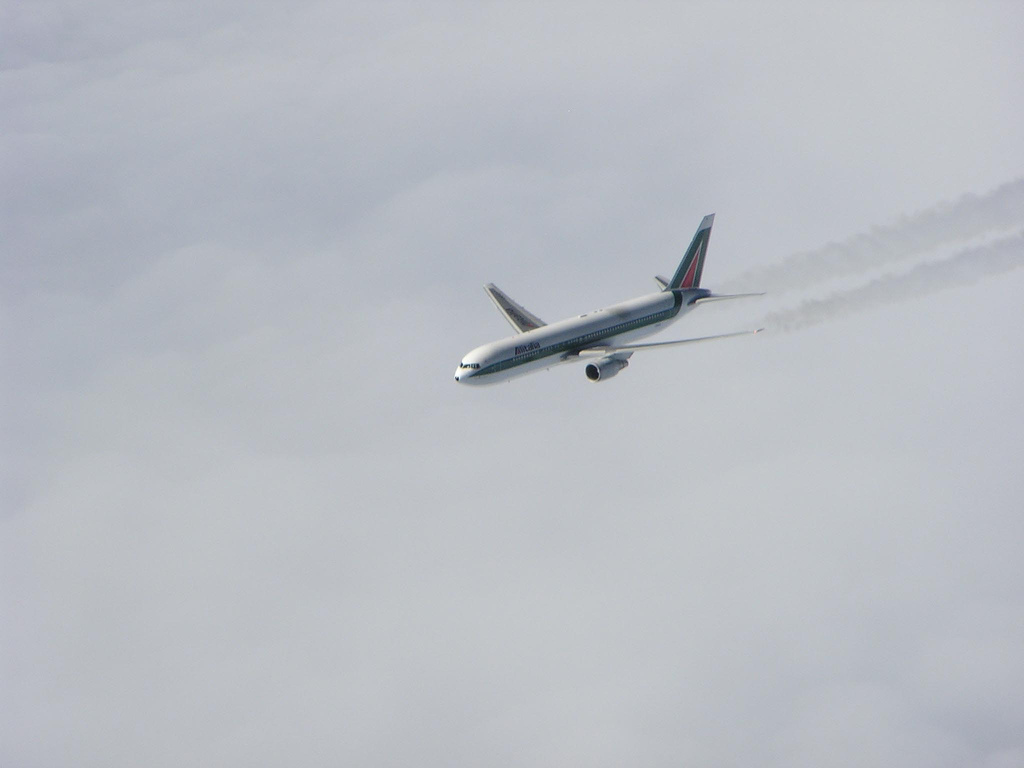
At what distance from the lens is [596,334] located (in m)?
103

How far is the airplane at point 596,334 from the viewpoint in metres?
95.8

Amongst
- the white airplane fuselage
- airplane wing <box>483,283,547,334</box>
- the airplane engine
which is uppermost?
airplane wing <box>483,283,547,334</box>

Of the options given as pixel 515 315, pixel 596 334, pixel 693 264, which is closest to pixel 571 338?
pixel 596 334

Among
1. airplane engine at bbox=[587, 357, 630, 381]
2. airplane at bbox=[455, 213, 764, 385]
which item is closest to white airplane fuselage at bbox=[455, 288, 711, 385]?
airplane at bbox=[455, 213, 764, 385]

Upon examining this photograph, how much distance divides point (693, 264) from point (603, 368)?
26883 mm

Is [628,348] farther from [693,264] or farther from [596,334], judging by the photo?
[693,264]

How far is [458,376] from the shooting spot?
95250 mm

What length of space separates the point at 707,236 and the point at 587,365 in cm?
3224

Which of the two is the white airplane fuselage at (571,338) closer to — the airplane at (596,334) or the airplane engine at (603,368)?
the airplane at (596,334)

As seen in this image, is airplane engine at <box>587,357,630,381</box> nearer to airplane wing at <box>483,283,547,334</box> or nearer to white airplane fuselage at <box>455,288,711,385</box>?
white airplane fuselage at <box>455,288,711,385</box>

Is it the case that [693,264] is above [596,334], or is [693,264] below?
above

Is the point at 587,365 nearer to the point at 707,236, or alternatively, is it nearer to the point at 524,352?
the point at 524,352

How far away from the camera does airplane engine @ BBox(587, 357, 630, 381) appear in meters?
97.8

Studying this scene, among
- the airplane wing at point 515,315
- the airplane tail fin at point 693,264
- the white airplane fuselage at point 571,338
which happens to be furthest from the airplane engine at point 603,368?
the airplane tail fin at point 693,264
